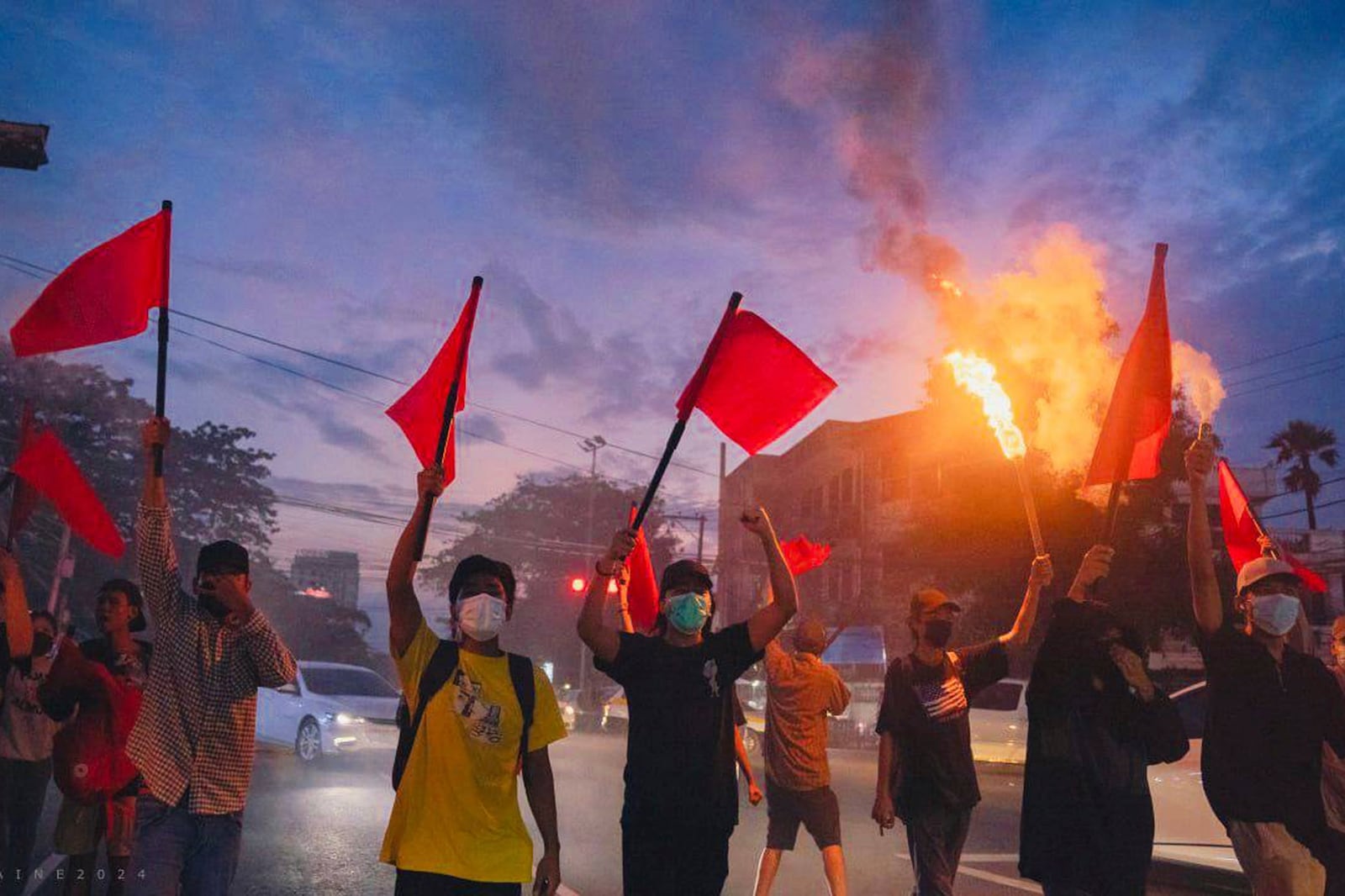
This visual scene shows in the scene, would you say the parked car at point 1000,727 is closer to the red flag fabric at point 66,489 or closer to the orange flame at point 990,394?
the orange flame at point 990,394

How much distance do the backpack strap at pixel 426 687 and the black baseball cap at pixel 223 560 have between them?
3.48 ft

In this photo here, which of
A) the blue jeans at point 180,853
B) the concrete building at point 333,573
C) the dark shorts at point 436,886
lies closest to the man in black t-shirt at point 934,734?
the dark shorts at point 436,886

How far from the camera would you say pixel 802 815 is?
7.07 metres

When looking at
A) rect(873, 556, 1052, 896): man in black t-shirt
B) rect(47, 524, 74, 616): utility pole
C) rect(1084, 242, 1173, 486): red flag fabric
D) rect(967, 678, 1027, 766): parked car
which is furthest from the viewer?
rect(47, 524, 74, 616): utility pole

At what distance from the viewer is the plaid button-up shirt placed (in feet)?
14.4

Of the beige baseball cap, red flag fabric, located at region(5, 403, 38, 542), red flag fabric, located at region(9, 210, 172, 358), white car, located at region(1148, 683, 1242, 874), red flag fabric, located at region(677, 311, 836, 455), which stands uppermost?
red flag fabric, located at region(9, 210, 172, 358)

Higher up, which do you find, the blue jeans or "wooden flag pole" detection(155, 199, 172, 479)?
"wooden flag pole" detection(155, 199, 172, 479)

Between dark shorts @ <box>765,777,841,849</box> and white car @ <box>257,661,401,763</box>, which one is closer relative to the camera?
dark shorts @ <box>765,777,841,849</box>

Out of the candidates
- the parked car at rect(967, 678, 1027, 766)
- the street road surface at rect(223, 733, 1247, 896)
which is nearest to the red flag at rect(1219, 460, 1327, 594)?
the street road surface at rect(223, 733, 1247, 896)

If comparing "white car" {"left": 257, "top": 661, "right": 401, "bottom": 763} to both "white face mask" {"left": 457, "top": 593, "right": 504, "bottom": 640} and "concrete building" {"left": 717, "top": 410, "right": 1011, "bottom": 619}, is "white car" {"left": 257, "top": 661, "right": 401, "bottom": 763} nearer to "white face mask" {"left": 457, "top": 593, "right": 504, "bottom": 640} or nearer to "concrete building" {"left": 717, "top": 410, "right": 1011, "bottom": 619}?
"white face mask" {"left": 457, "top": 593, "right": 504, "bottom": 640}

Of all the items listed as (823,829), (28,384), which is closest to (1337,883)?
(823,829)

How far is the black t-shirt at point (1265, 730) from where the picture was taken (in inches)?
187

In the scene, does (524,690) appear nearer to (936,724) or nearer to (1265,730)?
(936,724)

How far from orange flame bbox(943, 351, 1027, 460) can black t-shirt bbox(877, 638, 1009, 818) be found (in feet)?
4.40
